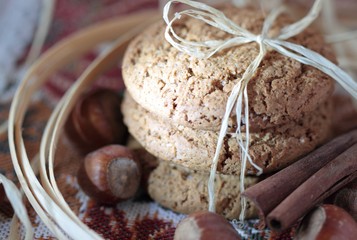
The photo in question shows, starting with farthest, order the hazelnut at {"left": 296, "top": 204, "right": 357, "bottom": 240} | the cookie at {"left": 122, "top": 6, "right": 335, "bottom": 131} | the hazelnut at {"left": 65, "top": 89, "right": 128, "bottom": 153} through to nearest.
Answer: the hazelnut at {"left": 65, "top": 89, "right": 128, "bottom": 153}
the cookie at {"left": 122, "top": 6, "right": 335, "bottom": 131}
the hazelnut at {"left": 296, "top": 204, "right": 357, "bottom": 240}

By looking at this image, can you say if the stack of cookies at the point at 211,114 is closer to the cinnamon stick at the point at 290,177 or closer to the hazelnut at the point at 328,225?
the cinnamon stick at the point at 290,177

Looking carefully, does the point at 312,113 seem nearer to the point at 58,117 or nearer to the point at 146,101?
the point at 146,101

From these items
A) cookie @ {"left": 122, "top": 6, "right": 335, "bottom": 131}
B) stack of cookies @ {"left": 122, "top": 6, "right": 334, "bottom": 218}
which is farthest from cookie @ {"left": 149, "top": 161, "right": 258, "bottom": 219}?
cookie @ {"left": 122, "top": 6, "right": 335, "bottom": 131}

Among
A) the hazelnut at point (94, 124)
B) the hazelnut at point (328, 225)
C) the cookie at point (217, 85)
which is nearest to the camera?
the hazelnut at point (328, 225)

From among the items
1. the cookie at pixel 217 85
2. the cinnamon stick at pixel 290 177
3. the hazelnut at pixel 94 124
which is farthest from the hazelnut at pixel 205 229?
the hazelnut at pixel 94 124

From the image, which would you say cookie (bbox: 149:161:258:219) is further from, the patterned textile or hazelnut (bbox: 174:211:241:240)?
hazelnut (bbox: 174:211:241:240)

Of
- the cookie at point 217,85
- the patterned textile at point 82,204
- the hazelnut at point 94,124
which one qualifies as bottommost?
the patterned textile at point 82,204

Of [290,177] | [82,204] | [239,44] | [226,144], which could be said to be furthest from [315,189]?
[82,204]
